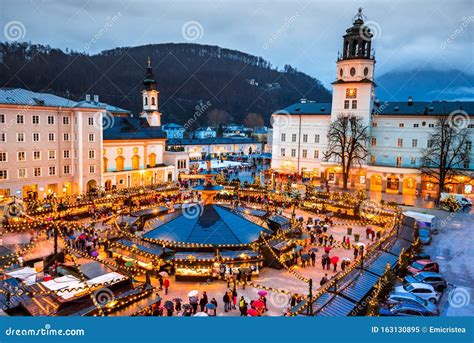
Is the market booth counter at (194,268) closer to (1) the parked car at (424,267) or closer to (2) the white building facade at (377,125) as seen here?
(1) the parked car at (424,267)

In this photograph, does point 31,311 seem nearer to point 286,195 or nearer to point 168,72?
point 286,195

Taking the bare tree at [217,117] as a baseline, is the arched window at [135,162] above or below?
below

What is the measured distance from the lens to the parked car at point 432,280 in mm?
16625

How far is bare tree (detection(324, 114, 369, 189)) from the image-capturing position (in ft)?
139

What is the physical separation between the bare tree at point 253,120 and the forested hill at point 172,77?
336 cm

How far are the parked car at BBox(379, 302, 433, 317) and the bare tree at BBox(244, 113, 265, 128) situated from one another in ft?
378

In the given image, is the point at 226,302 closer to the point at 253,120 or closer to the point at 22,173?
the point at 22,173

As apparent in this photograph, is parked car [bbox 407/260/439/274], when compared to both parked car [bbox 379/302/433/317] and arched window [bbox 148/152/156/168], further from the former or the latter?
arched window [bbox 148/152/156/168]

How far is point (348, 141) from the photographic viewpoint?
145 ft

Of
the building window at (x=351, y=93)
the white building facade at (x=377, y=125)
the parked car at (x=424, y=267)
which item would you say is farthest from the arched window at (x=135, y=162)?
the parked car at (x=424, y=267)

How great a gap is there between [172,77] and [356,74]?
88.7 m

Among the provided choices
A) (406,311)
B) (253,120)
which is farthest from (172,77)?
(406,311)

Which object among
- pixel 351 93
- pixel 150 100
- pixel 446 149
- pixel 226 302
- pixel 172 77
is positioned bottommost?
pixel 226 302

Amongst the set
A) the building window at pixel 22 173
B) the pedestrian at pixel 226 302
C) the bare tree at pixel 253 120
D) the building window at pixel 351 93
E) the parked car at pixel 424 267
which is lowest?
the pedestrian at pixel 226 302
